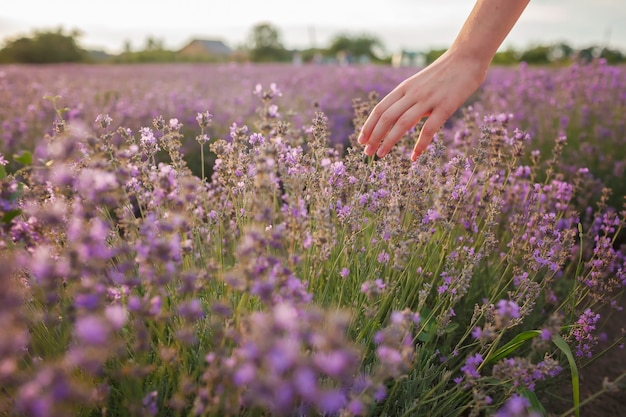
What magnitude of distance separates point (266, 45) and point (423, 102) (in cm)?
5084

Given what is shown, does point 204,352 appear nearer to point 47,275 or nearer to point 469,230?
point 47,275

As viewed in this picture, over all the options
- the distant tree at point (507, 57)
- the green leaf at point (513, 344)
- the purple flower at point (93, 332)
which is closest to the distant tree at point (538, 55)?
Result: the distant tree at point (507, 57)

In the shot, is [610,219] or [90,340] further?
[610,219]

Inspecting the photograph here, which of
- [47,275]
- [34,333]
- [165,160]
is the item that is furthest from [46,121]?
[47,275]

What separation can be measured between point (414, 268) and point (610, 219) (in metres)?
1.13

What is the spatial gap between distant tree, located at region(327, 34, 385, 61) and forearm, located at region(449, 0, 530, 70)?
59286 millimetres

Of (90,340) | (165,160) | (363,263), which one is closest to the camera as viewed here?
(90,340)

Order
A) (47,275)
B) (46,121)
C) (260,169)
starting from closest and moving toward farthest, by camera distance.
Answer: (47,275) → (260,169) → (46,121)

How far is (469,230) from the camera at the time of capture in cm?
232

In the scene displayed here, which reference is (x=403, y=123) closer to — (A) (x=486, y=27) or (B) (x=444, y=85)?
(B) (x=444, y=85)

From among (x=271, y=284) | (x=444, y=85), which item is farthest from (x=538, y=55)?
(x=271, y=284)

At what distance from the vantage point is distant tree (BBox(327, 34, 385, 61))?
59656 millimetres

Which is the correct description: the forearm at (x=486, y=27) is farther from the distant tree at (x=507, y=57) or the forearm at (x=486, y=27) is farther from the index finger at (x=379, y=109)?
the distant tree at (x=507, y=57)

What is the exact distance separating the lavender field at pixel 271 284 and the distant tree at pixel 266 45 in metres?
41.0
